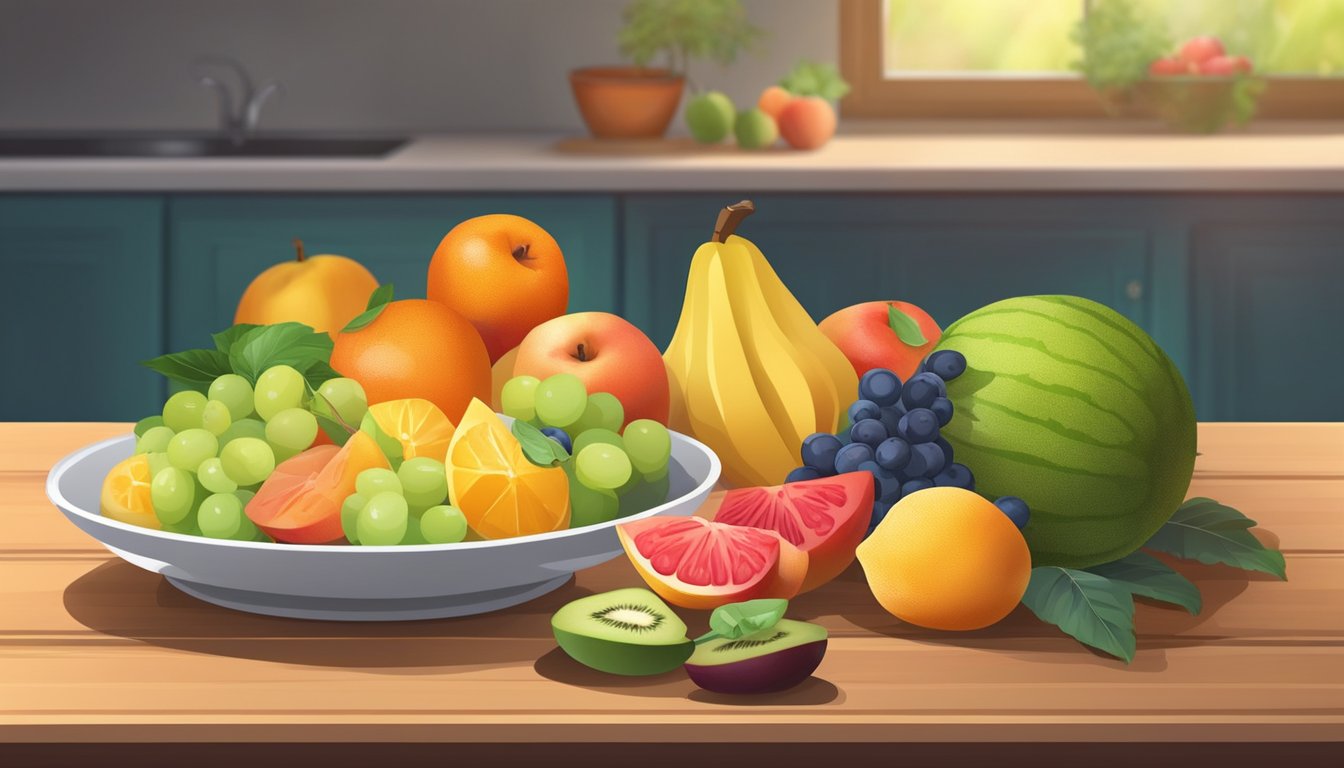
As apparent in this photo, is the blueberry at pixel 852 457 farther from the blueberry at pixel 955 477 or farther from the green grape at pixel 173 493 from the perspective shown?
the green grape at pixel 173 493

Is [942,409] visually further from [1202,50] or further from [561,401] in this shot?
[1202,50]

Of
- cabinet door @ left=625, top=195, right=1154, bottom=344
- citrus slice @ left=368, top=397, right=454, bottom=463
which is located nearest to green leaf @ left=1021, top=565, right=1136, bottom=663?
citrus slice @ left=368, top=397, right=454, bottom=463

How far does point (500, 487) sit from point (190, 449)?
17cm

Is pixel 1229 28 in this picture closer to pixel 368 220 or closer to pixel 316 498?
pixel 368 220

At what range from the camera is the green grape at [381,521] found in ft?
2.47

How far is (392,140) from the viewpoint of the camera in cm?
328

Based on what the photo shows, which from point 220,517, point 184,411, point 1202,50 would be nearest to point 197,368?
point 184,411

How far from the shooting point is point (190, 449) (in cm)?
80

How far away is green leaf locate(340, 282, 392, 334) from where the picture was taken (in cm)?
95

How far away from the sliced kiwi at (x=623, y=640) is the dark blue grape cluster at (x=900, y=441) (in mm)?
161

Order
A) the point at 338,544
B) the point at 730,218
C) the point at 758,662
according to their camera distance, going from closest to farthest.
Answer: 1. the point at 758,662
2. the point at 338,544
3. the point at 730,218

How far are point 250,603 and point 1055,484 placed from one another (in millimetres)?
436

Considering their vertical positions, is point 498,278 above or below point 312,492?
above

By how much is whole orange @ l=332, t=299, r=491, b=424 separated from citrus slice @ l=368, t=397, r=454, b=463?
0.10 metres
